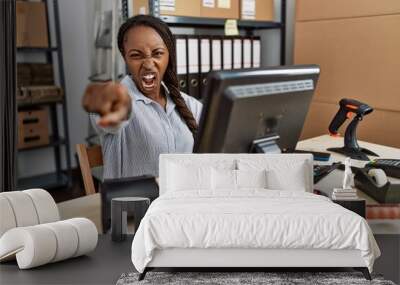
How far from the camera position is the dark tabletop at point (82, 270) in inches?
58.6

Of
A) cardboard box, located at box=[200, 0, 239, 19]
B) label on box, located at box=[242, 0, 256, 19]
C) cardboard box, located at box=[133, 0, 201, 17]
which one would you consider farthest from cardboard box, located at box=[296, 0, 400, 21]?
cardboard box, located at box=[133, 0, 201, 17]

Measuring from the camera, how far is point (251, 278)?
4.93ft

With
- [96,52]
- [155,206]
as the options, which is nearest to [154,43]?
[155,206]

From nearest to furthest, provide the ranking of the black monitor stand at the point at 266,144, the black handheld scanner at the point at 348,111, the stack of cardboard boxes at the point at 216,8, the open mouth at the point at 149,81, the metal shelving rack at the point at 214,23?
the black monitor stand at the point at 266,144 → the open mouth at the point at 149,81 → the black handheld scanner at the point at 348,111 → the metal shelving rack at the point at 214,23 → the stack of cardboard boxes at the point at 216,8

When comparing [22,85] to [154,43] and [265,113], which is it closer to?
[154,43]

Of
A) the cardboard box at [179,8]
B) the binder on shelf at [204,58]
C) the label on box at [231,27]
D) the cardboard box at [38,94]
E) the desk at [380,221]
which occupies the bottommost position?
the desk at [380,221]

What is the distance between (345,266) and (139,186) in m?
0.76

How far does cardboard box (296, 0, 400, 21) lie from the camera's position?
2.64 metres

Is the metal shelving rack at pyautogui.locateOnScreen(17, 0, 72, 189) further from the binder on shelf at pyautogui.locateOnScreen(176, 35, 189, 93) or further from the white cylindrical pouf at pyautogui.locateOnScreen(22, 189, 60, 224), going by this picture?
the white cylindrical pouf at pyautogui.locateOnScreen(22, 189, 60, 224)

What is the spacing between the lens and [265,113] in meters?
1.56

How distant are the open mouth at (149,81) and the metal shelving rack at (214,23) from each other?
36 cm

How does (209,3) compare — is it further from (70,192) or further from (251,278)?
(70,192)

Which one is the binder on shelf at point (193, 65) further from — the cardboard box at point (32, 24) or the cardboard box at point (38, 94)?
the cardboard box at point (32, 24)

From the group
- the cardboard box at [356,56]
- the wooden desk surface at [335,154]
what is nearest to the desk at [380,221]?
the wooden desk surface at [335,154]
